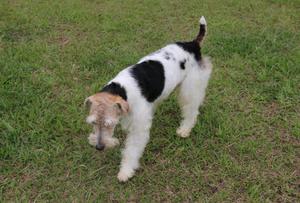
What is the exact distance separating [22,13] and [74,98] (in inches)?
110

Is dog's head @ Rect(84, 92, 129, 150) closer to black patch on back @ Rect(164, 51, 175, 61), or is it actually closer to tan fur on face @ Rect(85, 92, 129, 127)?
tan fur on face @ Rect(85, 92, 129, 127)

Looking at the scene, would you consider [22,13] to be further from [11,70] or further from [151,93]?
[151,93]

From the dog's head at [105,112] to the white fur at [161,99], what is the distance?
0.13 metres

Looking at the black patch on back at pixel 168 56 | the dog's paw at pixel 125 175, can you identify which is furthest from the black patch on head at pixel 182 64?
the dog's paw at pixel 125 175

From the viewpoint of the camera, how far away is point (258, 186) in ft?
12.1

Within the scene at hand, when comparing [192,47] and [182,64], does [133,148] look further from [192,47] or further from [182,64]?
[192,47]

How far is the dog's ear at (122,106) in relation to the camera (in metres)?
3.24

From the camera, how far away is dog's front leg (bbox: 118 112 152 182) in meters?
3.67

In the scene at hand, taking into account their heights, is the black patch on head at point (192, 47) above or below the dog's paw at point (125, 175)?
above

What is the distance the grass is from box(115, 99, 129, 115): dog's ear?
0.86 m

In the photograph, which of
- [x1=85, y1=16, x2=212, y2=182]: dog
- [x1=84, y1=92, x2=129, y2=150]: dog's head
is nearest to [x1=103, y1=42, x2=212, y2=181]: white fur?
[x1=85, y1=16, x2=212, y2=182]: dog

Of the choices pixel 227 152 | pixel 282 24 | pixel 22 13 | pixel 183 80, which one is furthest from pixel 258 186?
pixel 22 13

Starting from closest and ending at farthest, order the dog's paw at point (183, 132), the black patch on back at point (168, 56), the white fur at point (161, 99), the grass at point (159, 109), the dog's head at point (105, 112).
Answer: the dog's head at point (105, 112) < the white fur at point (161, 99) < the grass at point (159, 109) < the black patch on back at point (168, 56) < the dog's paw at point (183, 132)

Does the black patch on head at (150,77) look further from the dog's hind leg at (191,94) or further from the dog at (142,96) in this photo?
the dog's hind leg at (191,94)
